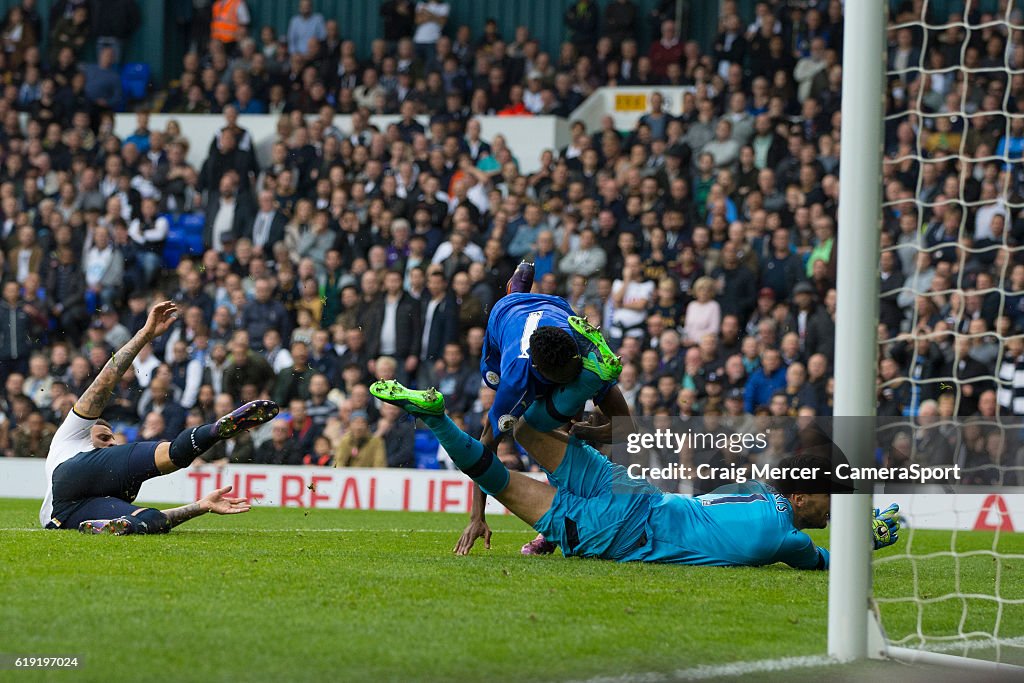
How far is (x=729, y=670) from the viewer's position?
214 inches

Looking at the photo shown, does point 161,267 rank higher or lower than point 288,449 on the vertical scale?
higher

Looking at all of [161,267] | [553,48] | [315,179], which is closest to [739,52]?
[553,48]

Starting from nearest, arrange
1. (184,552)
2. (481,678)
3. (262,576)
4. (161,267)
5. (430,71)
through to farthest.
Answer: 1. (481,678)
2. (262,576)
3. (184,552)
4. (161,267)
5. (430,71)

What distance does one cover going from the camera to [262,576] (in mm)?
7266

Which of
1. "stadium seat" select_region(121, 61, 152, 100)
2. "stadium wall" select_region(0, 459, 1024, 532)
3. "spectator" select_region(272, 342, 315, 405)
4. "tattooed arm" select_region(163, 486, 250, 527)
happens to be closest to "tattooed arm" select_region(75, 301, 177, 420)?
"tattooed arm" select_region(163, 486, 250, 527)

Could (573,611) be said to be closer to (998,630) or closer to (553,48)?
(998,630)

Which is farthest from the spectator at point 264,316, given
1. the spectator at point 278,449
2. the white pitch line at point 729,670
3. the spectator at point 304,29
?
the white pitch line at point 729,670

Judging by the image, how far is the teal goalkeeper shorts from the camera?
8.53m

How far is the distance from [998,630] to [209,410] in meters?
11.9

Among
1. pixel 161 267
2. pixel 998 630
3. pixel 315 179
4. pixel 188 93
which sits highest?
pixel 188 93

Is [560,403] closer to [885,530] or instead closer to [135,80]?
[885,530]

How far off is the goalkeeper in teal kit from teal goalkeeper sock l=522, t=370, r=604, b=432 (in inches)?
2.3

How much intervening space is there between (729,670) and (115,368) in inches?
220

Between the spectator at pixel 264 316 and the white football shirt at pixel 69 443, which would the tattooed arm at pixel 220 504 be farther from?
the spectator at pixel 264 316
